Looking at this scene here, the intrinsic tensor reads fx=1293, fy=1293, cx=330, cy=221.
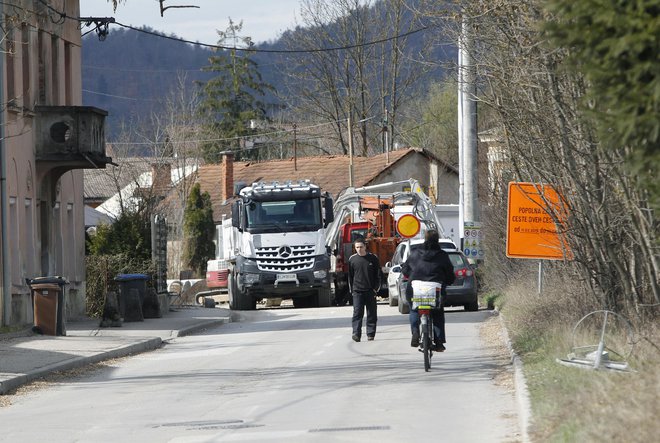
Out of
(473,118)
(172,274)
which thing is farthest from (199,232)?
(473,118)

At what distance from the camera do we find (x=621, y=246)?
55.1ft

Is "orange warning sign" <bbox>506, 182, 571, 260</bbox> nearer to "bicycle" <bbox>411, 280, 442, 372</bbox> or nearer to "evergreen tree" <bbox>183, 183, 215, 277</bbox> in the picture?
"bicycle" <bbox>411, 280, 442, 372</bbox>

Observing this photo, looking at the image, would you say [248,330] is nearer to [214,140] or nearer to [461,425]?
[461,425]

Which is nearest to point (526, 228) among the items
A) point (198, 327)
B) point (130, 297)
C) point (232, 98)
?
point (198, 327)

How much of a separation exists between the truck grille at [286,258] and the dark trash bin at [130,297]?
25.1 feet

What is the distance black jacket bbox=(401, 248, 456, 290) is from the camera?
16625mm

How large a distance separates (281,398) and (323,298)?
23.7m

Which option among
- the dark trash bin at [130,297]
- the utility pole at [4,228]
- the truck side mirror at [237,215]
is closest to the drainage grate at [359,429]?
the utility pole at [4,228]

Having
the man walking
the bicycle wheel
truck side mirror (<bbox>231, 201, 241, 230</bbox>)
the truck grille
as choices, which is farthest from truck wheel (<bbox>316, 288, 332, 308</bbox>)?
the bicycle wheel

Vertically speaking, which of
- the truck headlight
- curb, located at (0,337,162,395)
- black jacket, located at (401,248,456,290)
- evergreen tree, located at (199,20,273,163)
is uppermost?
evergreen tree, located at (199,20,273,163)

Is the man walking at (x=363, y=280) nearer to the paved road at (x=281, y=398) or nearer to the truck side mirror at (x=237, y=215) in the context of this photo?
the paved road at (x=281, y=398)

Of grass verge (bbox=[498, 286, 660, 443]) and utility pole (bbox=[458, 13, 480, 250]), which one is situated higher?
utility pole (bbox=[458, 13, 480, 250])

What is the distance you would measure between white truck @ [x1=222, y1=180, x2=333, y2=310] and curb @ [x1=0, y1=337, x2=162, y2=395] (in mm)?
13033

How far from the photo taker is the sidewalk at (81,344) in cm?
1745
